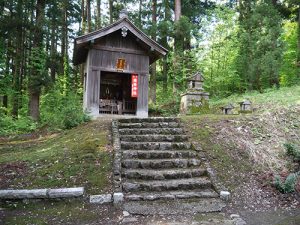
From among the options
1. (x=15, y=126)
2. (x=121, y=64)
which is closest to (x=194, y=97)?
(x=121, y=64)

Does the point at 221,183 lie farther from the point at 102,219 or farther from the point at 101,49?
the point at 101,49

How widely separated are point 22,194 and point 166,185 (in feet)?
10.8

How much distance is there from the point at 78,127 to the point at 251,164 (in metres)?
6.57

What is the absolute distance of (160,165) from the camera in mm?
8109

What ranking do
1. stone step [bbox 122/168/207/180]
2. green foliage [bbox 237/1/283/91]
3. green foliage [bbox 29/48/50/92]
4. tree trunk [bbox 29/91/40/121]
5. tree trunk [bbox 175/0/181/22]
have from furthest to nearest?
tree trunk [bbox 175/0/181/22]
green foliage [bbox 237/1/283/91]
tree trunk [bbox 29/91/40/121]
green foliage [bbox 29/48/50/92]
stone step [bbox 122/168/207/180]

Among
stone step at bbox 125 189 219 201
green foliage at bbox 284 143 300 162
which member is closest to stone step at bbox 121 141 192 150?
stone step at bbox 125 189 219 201

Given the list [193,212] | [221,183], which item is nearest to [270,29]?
[221,183]

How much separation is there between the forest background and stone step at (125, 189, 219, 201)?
9969 mm

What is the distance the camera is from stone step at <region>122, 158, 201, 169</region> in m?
8.03

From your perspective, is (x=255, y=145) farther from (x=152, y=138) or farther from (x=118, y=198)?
(x=118, y=198)

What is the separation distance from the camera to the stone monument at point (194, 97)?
13911mm

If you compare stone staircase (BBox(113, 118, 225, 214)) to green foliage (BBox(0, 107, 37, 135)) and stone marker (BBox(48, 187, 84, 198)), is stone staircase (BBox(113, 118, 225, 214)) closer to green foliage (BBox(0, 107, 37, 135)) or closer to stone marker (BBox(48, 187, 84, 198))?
stone marker (BBox(48, 187, 84, 198))

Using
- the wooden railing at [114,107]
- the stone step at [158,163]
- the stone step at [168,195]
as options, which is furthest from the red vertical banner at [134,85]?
the stone step at [168,195]

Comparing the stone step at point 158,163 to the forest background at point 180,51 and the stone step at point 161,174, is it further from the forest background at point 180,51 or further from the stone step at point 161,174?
the forest background at point 180,51
